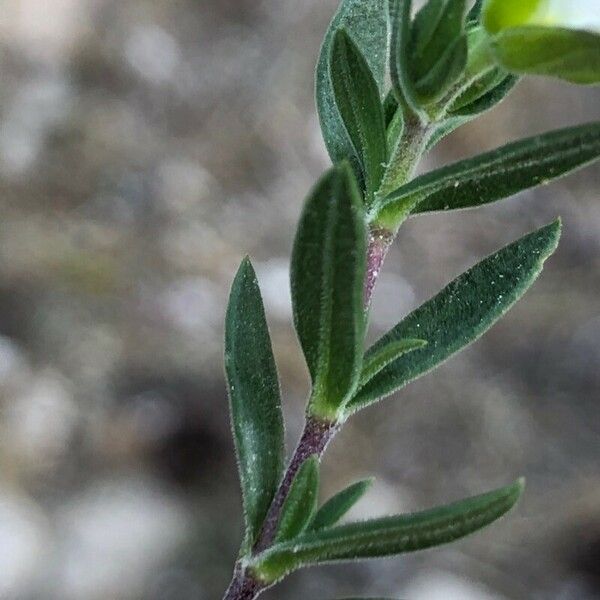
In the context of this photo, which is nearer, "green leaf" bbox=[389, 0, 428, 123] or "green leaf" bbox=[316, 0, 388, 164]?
"green leaf" bbox=[389, 0, 428, 123]

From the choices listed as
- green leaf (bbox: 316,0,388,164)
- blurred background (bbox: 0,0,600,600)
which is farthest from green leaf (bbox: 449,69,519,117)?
blurred background (bbox: 0,0,600,600)

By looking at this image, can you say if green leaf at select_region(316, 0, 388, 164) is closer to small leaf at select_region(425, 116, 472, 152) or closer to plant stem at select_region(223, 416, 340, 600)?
small leaf at select_region(425, 116, 472, 152)

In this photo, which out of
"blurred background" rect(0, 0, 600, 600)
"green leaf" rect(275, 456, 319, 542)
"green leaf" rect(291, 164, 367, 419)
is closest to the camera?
"green leaf" rect(291, 164, 367, 419)

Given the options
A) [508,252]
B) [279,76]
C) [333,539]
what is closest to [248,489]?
[333,539]

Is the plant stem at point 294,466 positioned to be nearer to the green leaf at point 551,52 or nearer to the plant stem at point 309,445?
the plant stem at point 309,445

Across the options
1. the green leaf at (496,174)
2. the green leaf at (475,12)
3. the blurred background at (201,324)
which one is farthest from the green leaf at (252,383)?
the blurred background at (201,324)

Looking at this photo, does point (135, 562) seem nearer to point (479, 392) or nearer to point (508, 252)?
point (479, 392)
